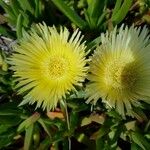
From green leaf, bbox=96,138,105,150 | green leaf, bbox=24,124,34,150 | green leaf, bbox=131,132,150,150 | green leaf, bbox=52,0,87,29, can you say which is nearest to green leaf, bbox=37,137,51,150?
green leaf, bbox=24,124,34,150

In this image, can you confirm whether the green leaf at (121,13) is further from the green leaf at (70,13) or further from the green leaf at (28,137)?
the green leaf at (28,137)

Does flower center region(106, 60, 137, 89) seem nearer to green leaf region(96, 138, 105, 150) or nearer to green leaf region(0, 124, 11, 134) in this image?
green leaf region(96, 138, 105, 150)

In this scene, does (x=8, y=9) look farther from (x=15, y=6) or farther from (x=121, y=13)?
(x=121, y=13)

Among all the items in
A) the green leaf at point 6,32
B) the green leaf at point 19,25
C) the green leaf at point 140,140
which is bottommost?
the green leaf at point 140,140

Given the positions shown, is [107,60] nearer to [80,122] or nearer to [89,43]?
[89,43]

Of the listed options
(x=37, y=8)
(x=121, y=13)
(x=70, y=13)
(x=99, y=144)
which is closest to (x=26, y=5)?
(x=37, y=8)

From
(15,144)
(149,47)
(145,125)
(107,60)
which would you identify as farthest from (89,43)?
(15,144)

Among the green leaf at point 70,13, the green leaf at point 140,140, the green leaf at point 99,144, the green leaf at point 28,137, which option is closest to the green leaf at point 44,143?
the green leaf at point 28,137
